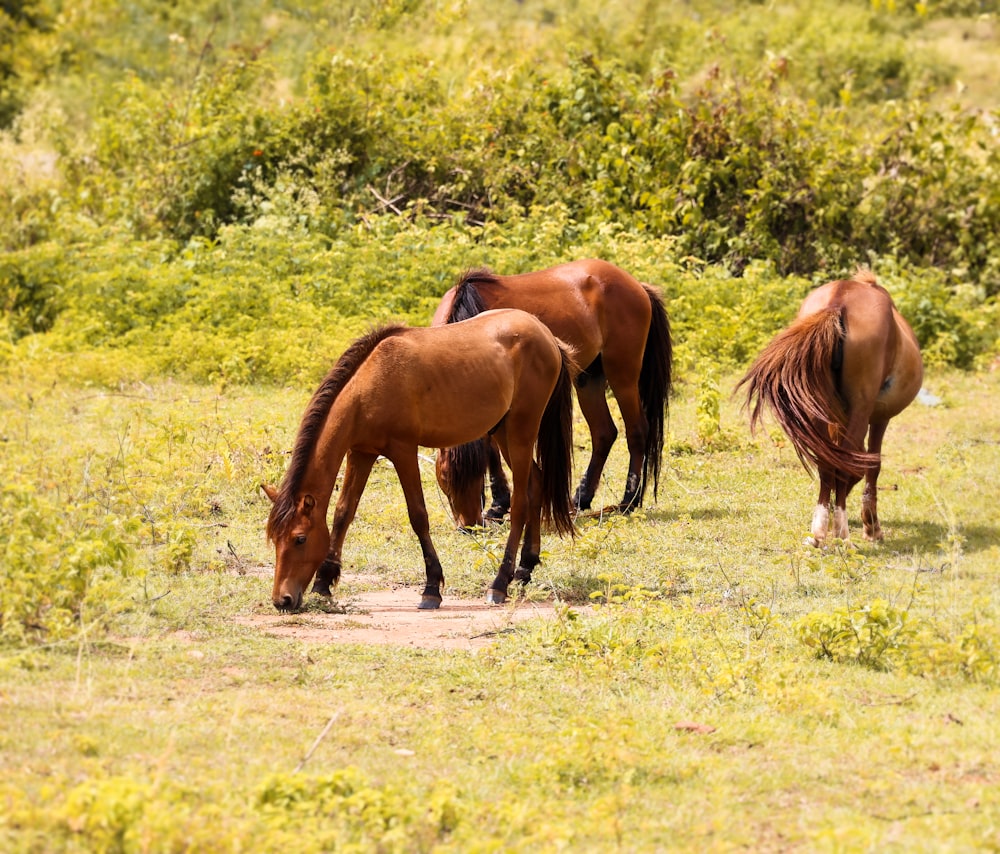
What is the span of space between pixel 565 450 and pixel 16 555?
344 centimetres

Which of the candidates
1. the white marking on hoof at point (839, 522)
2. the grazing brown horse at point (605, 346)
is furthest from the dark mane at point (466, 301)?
the white marking on hoof at point (839, 522)

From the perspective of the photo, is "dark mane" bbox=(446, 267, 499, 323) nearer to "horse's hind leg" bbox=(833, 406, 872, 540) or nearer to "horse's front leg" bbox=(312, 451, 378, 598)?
"horse's front leg" bbox=(312, 451, 378, 598)

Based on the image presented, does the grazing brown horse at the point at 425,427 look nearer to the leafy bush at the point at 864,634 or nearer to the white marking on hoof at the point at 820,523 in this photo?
the white marking on hoof at the point at 820,523

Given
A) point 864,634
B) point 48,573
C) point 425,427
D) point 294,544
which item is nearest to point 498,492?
point 425,427

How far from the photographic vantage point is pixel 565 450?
7.89m

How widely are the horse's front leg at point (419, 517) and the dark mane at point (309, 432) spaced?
0.51m

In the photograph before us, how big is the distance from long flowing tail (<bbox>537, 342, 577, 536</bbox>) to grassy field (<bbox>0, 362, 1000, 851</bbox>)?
26cm

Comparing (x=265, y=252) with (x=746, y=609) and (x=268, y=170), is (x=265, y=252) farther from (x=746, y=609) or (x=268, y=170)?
(x=746, y=609)

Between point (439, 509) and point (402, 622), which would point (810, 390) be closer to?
point (439, 509)

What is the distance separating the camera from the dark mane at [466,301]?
8844mm

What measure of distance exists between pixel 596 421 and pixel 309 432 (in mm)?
3807

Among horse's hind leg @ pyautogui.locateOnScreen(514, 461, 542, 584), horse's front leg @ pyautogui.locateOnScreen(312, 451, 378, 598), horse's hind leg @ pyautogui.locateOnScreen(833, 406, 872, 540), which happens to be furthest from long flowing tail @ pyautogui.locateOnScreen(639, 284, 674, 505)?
horse's front leg @ pyautogui.locateOnScreen(312, 451, 378, 598)

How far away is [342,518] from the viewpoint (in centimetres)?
709

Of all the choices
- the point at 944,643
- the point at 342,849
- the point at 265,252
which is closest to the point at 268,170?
the point at 265,252
